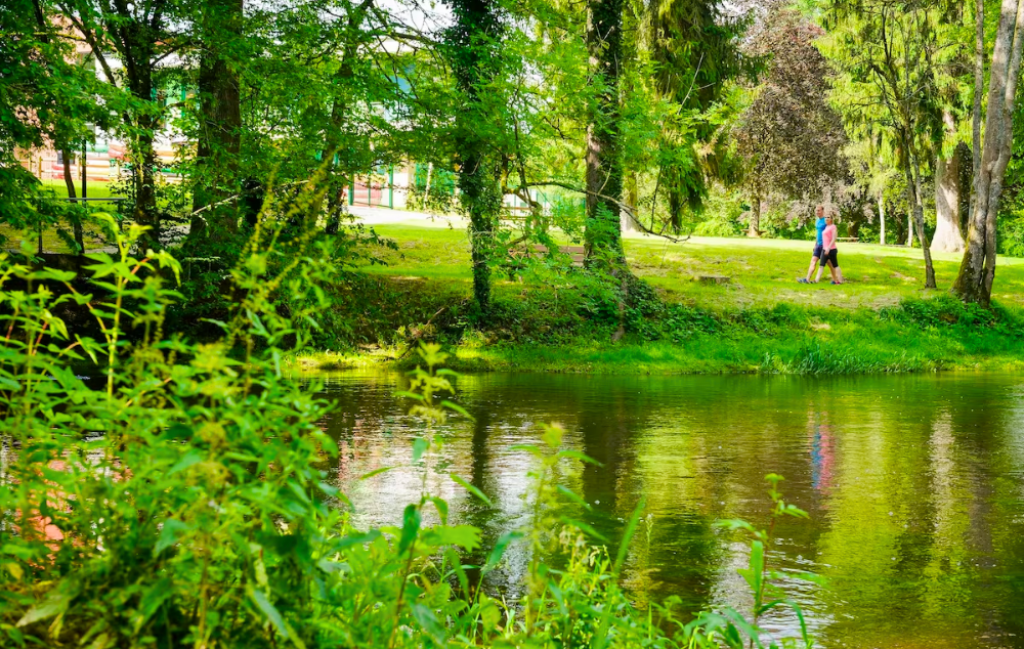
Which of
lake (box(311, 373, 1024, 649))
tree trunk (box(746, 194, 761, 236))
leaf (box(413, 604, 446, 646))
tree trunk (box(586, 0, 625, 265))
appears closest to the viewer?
leaf (box(413, 604, 446, 646))

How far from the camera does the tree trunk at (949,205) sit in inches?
1613

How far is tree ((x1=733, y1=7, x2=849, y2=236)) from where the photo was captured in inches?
1800

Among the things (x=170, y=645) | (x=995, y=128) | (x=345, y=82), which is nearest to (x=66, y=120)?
(x=345, y=82)

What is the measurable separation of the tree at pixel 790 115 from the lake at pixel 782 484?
1134 inches

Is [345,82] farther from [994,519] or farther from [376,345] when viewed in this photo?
[994,519]

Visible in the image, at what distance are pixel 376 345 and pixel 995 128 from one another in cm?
1572

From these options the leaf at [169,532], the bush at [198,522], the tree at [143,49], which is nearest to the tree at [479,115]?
the tree at [143,49]

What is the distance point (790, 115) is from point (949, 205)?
8299mm

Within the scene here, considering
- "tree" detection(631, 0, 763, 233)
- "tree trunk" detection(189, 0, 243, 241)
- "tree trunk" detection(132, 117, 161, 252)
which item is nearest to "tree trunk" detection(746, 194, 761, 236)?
"tree" detection(631, 0, 763, 233)

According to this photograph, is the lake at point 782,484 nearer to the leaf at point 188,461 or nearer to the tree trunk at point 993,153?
the leaf at point 188,461

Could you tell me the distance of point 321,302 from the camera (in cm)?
297

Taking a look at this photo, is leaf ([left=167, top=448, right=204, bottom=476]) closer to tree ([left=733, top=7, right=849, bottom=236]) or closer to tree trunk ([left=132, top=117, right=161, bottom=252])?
tree trunk ([left=132, top=117, right=161, bottom=252])

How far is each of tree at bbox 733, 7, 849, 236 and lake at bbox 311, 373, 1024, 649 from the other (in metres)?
28.8

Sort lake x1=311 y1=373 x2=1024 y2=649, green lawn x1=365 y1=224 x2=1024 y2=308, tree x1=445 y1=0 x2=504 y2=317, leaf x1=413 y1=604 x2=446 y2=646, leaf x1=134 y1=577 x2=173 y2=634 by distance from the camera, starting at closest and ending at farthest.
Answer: leaf x1=134 y1=577 x2=173 y2=634, leaf x1=413 y1=604 x2=446 y2=646, lake x1=311 y1=373 x2=1024 y2=649, tree x1=445 y1=0 x2=504 y2=317, green lawn x1=365 y1=224 x2=1024 y2=308
